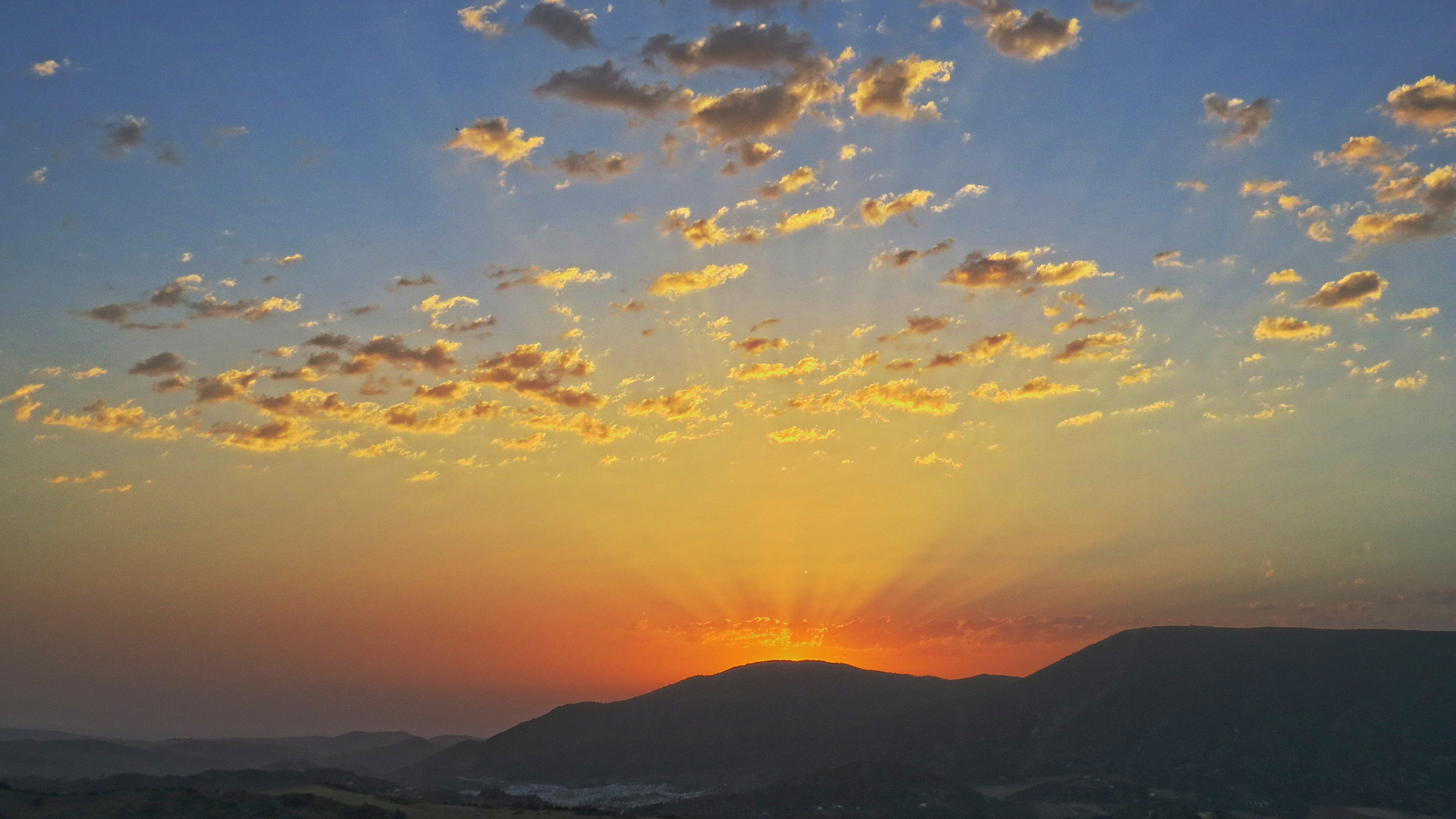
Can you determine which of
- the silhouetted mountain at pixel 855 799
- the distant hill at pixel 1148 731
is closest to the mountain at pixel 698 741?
the distant hill at pixel 1148 731

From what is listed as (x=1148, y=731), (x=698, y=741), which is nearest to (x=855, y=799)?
(x=1148, y=731)

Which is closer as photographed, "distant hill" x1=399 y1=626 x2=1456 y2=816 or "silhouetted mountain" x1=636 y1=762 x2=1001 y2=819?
"silhouetted mountain" x1=636 y1=762 x2=1001 y2=819

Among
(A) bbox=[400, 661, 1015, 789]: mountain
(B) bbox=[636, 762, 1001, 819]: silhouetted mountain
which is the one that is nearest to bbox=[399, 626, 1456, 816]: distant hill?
(A) bbox=[400, 661, 1015, 789]: mountain

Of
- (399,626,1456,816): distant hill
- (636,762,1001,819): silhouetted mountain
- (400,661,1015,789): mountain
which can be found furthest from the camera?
(400,661,1015,789): mountain

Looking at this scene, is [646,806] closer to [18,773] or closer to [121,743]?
[18,773]

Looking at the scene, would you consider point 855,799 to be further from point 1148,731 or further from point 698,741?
point 698,741

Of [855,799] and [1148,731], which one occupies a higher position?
[1148,731]

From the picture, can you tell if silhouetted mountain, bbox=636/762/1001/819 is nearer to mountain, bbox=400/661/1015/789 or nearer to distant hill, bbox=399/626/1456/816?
distant hill, bbox=399/626/1456/816
